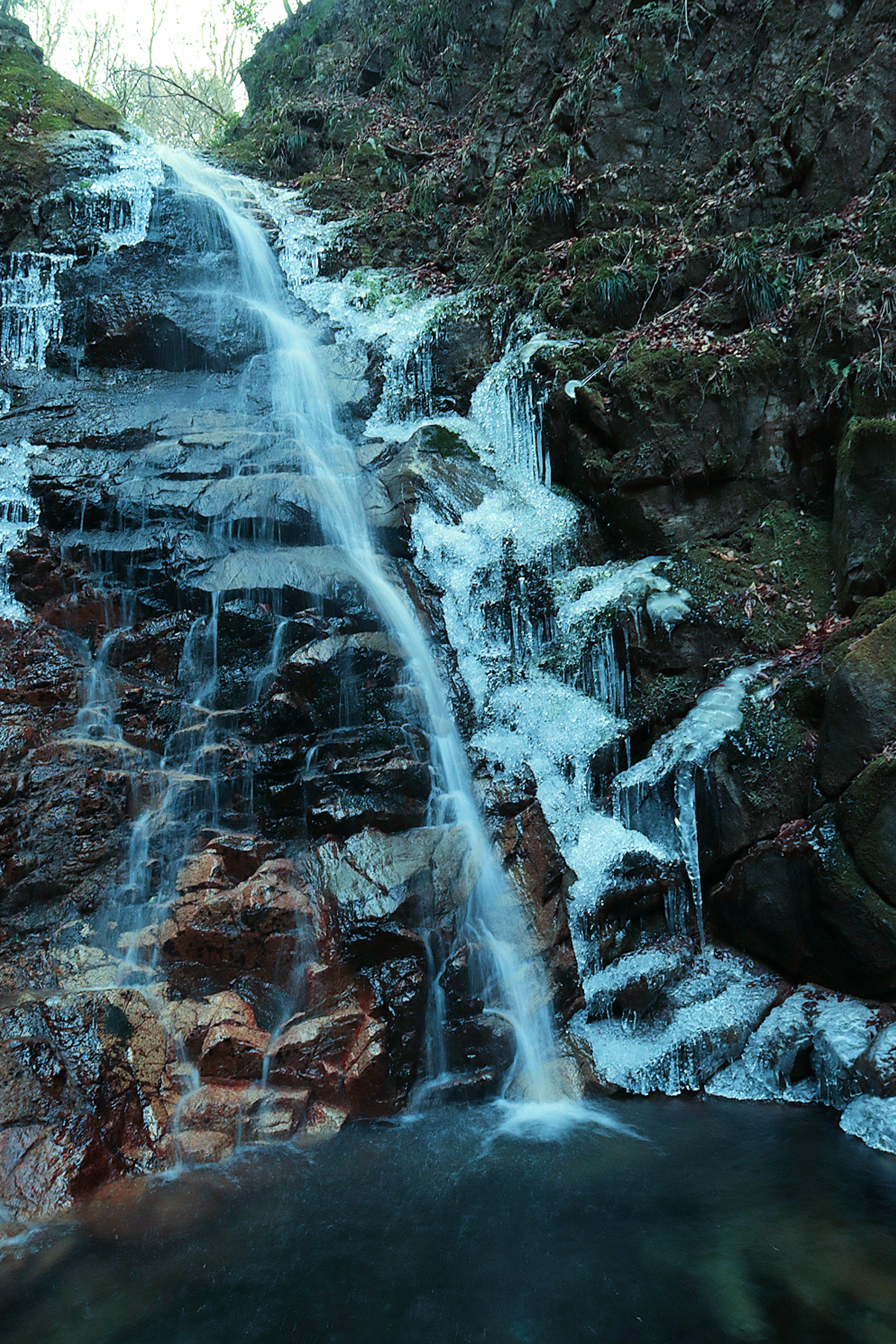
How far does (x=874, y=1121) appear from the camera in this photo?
15.6 ft

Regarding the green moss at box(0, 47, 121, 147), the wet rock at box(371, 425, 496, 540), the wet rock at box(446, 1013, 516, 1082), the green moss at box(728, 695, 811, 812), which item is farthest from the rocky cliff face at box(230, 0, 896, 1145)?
the green moss at box(0, 47, 121, 147)

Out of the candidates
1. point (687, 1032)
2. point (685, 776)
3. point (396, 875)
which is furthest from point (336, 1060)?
point (685, 776)

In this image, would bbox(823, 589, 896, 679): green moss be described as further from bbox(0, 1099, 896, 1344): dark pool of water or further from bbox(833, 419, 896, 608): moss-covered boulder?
bbox(0, 1099, 896, 1344): dark pool of water

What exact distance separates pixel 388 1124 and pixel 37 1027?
90.1 inches

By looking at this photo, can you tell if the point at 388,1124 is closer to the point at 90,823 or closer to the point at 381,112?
the point at 90,823

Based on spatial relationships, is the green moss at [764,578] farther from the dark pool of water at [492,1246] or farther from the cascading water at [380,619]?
the dark pool of water at [492,1246]

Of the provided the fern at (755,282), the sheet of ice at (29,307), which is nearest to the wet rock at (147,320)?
the sheet of ice at (29,307)

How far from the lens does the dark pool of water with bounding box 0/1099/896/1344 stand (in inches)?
138

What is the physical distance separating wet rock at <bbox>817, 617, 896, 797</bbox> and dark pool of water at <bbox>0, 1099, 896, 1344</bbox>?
2.37 meters

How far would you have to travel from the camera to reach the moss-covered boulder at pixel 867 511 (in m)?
6.50

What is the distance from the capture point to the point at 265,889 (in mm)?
5914

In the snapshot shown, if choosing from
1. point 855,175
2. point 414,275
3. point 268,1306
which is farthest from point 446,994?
point 414,275

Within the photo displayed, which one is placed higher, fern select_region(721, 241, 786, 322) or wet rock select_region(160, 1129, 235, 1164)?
fern select_region(721, 241, 786, 322)

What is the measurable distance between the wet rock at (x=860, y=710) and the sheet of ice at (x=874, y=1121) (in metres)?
2.03
